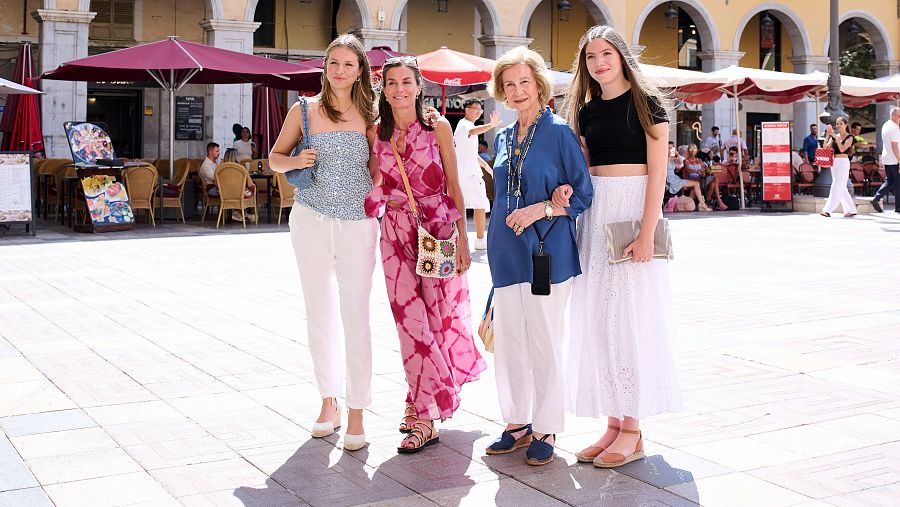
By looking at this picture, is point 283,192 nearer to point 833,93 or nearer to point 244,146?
point 244,146

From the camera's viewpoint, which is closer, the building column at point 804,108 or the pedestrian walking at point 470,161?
the pedestrian walking at point 470,161

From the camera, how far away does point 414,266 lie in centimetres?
482

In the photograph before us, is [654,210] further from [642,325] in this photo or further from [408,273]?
[408,273]

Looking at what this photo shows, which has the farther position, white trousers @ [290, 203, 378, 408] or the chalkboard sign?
the chalkboard sign

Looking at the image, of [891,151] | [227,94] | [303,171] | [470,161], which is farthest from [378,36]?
[303,171]

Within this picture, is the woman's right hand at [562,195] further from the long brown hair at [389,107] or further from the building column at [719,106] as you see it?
the building column at [719,106]

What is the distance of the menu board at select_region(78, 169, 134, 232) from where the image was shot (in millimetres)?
15133

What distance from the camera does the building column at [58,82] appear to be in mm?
19500

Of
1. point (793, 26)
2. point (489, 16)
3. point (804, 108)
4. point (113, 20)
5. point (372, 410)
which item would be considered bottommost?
point (372, 410)

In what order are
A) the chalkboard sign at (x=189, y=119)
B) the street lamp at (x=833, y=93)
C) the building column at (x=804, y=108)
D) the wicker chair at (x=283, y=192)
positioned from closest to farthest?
the wicker chair at (x=283, y=192), the street lamp at (x=833, y=93), the chalkboard sign at (x=189, y=119), the building column at (x=804, y=108)

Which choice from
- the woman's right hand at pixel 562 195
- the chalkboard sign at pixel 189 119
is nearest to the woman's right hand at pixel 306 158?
the woman's right hand at pixel 562 195

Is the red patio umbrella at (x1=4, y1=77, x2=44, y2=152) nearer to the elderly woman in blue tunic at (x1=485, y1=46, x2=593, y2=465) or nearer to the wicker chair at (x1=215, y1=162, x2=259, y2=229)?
the wicker chair at (x1=215, y1=162, x2=259, y2=229)

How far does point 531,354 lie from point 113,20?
2185cm

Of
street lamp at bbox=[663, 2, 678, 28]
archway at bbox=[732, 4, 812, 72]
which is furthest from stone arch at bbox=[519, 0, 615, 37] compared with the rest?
archway at bbox=[732, 4, 812, 72]
